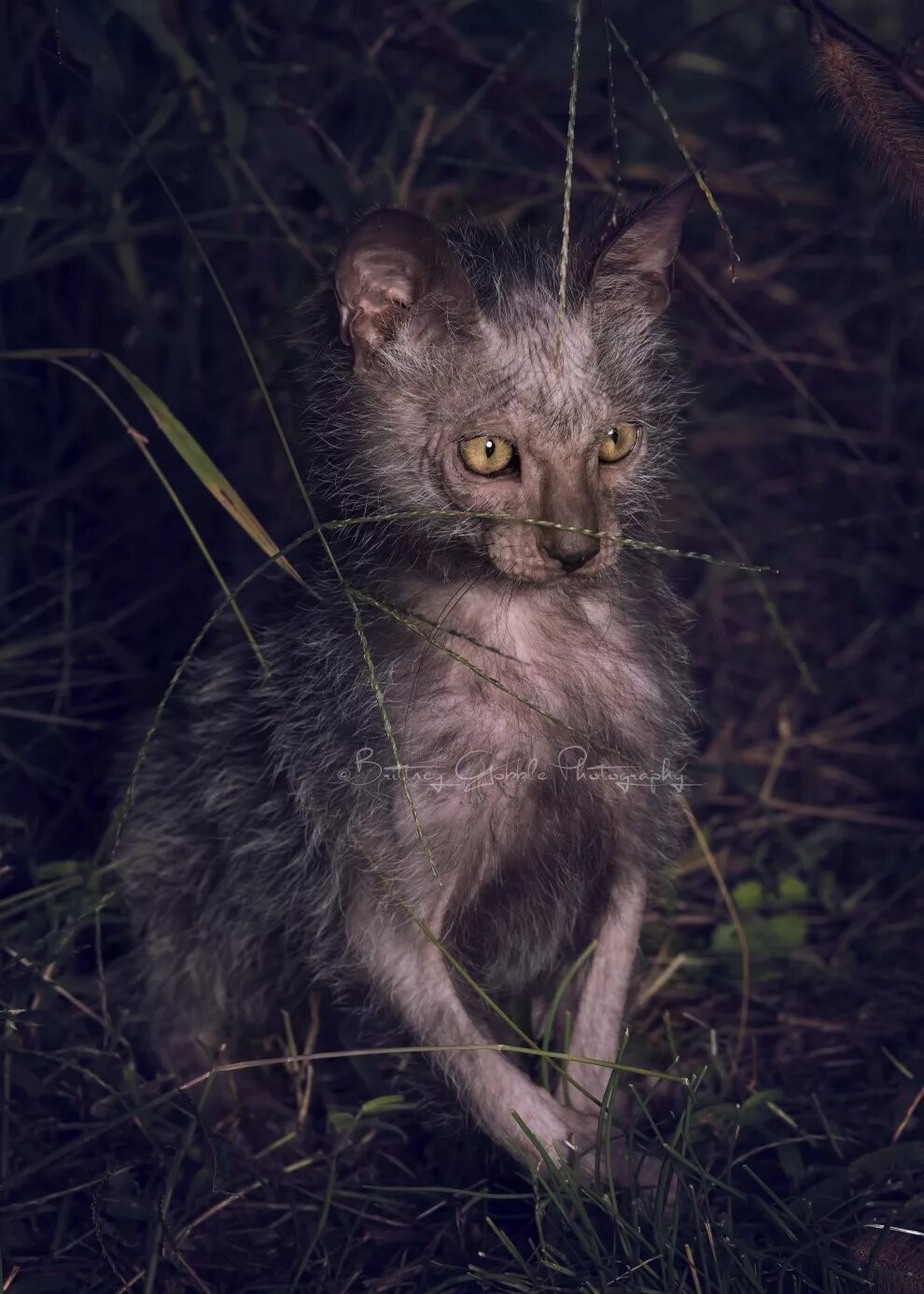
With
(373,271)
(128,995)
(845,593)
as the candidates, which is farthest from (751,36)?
(128,995)

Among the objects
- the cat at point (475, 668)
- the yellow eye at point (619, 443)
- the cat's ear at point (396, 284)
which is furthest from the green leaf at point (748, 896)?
the cat's ear at point (396, 284)

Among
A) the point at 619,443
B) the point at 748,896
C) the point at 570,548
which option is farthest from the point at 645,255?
the point at 748,896

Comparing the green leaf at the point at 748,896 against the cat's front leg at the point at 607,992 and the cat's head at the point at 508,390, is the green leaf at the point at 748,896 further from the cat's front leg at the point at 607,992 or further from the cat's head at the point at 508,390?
the cat's head at the point at 508,390

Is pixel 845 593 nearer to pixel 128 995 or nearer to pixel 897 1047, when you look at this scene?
pixel 897 1047

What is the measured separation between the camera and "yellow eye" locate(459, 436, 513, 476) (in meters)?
2.28

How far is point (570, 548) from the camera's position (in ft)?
7.22

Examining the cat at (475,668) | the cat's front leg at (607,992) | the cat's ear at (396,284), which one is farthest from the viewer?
the cat's front leg at (607,992)

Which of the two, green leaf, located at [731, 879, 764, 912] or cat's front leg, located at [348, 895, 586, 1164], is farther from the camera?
green leaf, located at [731, 879, 764, 912]

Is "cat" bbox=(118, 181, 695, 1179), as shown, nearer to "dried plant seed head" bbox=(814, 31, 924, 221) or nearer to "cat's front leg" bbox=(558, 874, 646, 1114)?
"cat's front leg" bbox=(558, 874, 646, 1114)

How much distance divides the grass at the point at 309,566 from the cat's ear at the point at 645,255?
0.26 meters

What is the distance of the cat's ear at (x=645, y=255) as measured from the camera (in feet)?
8.09

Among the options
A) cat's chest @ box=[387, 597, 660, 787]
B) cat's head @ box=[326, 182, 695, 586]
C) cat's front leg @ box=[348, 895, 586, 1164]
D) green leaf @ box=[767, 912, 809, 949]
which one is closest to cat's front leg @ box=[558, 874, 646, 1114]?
cat's front leg @ box=[348, 895, 586, 1164]

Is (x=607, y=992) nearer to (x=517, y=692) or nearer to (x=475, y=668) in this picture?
(x=517, y=692)

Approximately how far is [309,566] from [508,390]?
668mm
